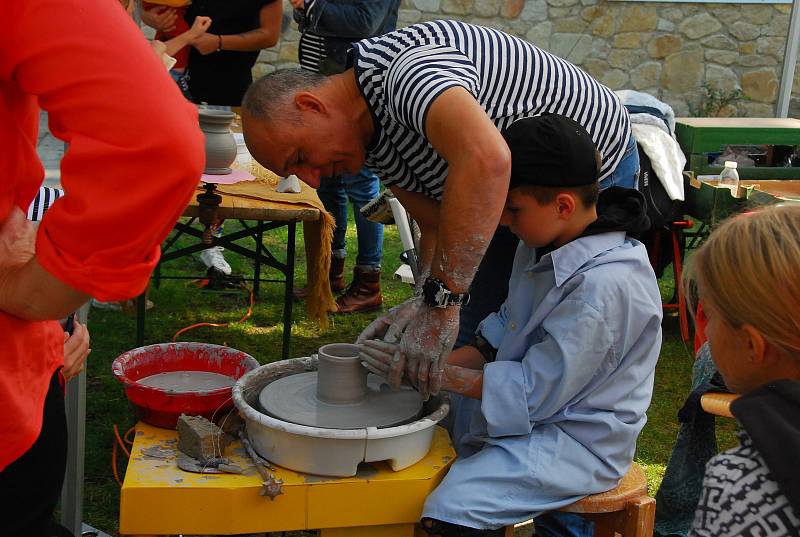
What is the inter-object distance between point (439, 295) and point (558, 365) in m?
0.32

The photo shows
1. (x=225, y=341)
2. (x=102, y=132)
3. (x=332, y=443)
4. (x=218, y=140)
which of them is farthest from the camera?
(x=225, y=341)

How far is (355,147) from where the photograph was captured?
2.21 metres

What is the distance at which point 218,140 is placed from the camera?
3.50 metres

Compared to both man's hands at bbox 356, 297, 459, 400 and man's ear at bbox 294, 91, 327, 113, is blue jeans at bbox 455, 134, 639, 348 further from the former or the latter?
man's ear at bbox 294, 91, 327, 113

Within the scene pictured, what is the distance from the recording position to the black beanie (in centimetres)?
203

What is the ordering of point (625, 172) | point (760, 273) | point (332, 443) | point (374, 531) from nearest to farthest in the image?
1. point (760, 273)
2. point (332, 443)
3. point (374, 531)
4. point (625, 172)

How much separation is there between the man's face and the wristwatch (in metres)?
0.45

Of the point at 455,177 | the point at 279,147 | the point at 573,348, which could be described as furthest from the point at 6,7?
the point at 573,348

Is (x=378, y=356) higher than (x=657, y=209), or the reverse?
(x=378, y=356)

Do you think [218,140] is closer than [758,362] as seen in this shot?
No

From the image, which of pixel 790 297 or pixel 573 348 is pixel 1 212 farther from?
pixel 573 348

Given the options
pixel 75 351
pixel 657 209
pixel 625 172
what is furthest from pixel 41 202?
pixel 657 209

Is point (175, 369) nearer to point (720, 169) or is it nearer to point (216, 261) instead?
point (216, 261)

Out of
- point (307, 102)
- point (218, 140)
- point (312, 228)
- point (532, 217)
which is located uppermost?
point (307, 102)
